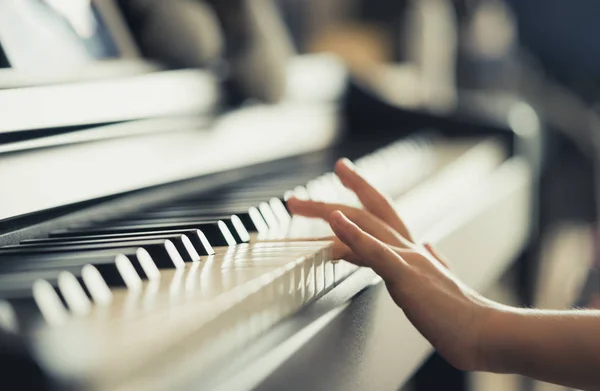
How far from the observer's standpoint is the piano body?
0.46m

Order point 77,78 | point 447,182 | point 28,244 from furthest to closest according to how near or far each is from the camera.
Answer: point 447,182 → point 77,78 → point 28,244

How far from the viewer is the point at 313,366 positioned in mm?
632

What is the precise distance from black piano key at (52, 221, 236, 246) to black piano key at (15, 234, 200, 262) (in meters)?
0.04

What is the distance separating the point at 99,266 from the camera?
0.60 meters

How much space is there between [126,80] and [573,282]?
1263 mm

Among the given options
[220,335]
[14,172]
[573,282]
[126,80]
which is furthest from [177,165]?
[573,282]

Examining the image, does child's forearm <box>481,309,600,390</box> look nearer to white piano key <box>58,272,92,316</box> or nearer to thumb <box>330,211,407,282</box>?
thumb <box>330,211,407,282</box>

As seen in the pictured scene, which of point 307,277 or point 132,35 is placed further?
point 132,35

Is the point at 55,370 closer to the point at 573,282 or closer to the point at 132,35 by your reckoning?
the point at 132,35

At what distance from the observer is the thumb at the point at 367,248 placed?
2.39 ft

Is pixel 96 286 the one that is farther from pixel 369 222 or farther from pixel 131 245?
pixel 369 222

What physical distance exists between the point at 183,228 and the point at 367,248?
0.56 ft

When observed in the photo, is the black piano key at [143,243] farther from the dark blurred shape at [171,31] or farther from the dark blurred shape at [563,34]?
the dark blurred shape at [563,34]

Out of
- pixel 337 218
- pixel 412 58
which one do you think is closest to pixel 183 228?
pixel 337 218
